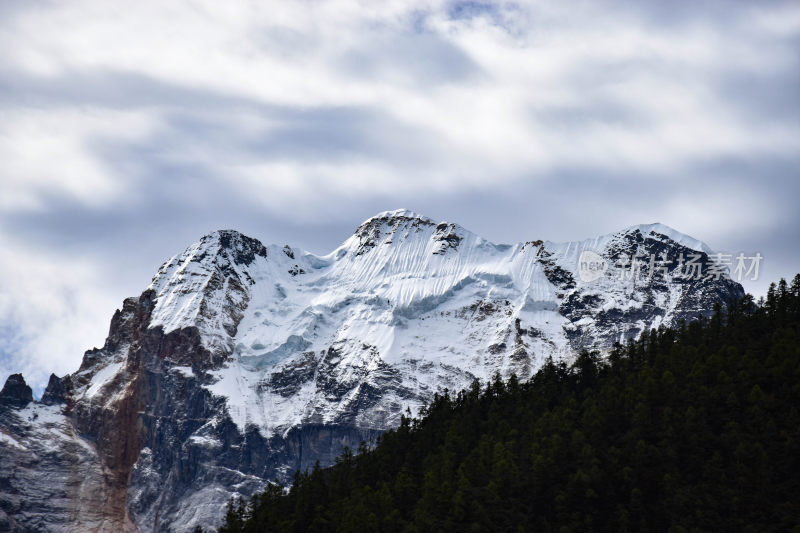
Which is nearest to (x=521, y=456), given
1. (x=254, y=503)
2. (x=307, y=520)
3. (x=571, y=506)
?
(x=571, y=506)

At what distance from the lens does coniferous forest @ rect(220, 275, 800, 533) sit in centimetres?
13200

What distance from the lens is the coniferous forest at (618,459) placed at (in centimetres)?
13200

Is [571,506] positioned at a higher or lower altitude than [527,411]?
lower

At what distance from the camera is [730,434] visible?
5477 inches

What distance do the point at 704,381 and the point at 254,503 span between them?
79.9m

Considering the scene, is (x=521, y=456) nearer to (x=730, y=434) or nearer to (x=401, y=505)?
(x=401, y=505)

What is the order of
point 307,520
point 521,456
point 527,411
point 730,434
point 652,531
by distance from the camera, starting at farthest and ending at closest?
point 527,411 → point 307,520 → point 521,456 → point 730,434 → point 652,531

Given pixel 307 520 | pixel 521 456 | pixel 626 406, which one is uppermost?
pixel 626 406

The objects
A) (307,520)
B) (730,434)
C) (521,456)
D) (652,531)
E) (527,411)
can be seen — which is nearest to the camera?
(652,531)

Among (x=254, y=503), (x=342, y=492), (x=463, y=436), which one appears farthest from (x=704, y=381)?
(x=254, y=503)

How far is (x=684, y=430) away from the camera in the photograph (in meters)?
144

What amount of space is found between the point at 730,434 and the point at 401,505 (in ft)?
161

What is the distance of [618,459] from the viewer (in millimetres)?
143000

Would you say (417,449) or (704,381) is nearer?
(704,381)
